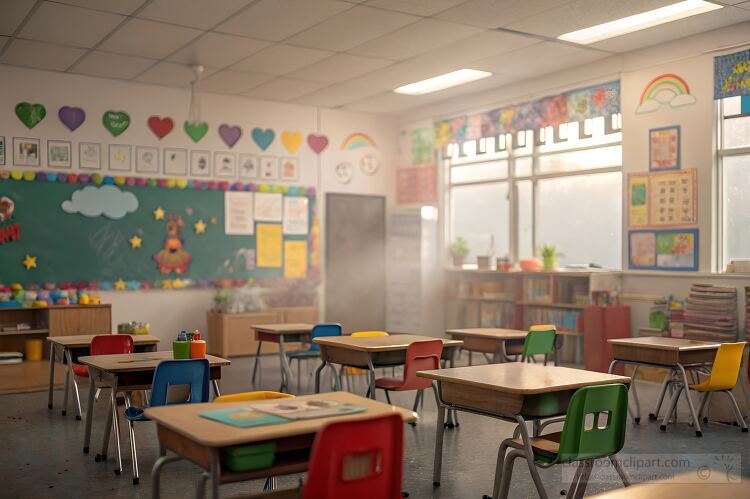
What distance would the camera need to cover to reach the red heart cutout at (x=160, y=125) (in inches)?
384

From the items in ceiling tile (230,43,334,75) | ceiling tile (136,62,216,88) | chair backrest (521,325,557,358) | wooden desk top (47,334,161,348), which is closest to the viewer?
wooden desk top (47,334,161,348)

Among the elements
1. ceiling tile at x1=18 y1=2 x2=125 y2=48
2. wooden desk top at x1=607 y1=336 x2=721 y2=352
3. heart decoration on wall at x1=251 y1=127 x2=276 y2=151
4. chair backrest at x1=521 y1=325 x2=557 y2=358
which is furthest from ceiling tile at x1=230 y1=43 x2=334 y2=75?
wooden desk top at x1=607 y1=336 x2=721 y2=352

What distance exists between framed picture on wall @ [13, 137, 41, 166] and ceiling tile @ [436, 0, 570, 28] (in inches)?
203

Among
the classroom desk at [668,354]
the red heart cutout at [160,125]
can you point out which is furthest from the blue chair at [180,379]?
the red heart cutout at [160,125]

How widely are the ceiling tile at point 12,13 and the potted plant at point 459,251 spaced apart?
6284 millimetres

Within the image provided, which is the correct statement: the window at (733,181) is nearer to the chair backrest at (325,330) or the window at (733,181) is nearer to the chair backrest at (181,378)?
the chair backrest at (325,330)

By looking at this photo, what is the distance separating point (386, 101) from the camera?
10.8 meters

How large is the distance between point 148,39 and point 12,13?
1292 mm

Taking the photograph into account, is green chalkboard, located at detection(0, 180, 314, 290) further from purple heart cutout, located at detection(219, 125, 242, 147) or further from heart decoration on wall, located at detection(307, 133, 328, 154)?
heart decoration on wall, located at detection(307, 133, 328, 154)

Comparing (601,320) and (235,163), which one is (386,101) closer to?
(235,163)

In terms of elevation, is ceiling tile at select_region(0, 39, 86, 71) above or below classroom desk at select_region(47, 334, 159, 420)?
above

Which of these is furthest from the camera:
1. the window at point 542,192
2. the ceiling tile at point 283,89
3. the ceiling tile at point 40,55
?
the ceiling tile at point 283,89

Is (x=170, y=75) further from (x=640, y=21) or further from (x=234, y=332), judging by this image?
(x=640, y=21)

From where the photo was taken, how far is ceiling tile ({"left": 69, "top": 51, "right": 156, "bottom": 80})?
8461mm
